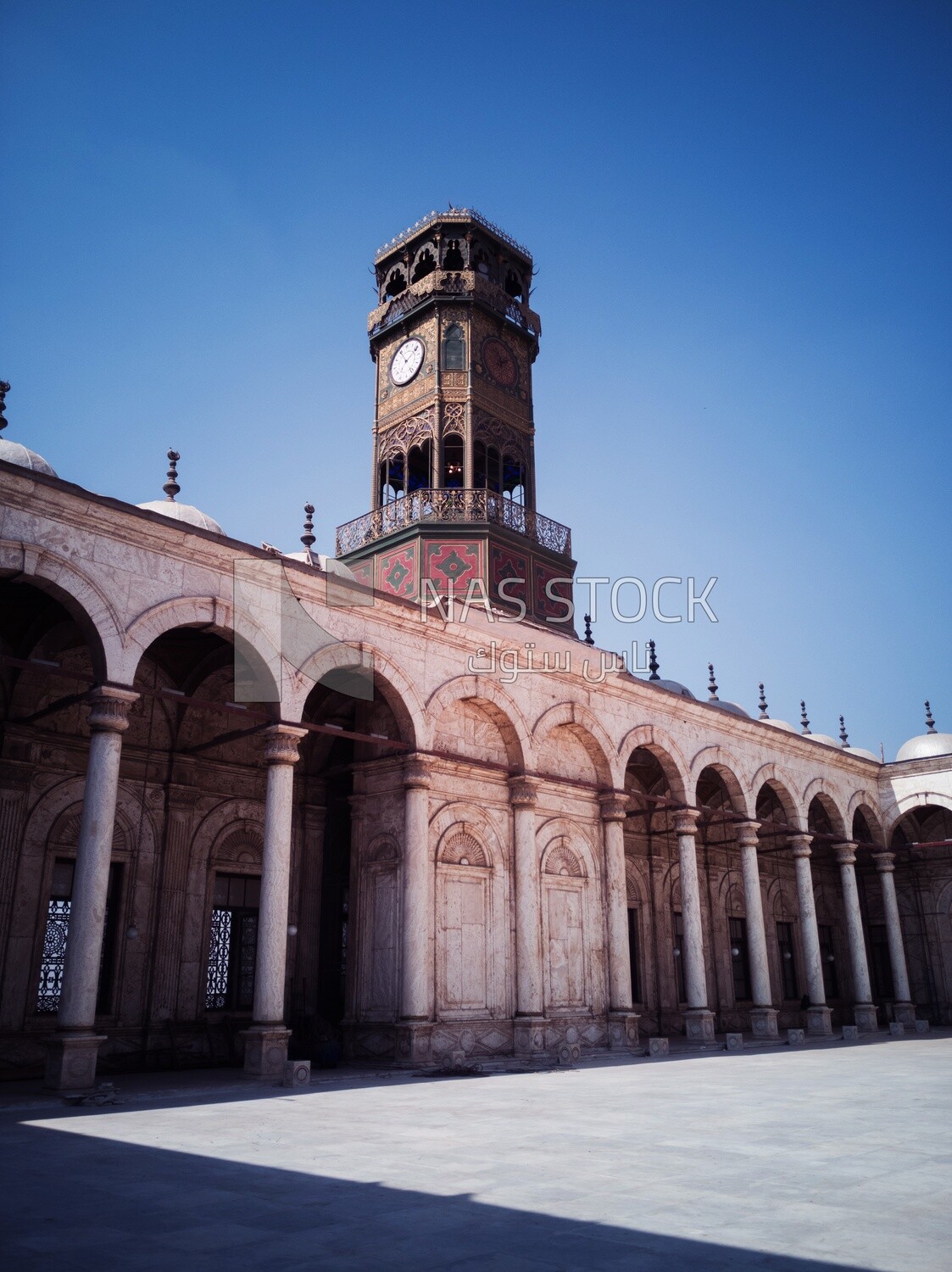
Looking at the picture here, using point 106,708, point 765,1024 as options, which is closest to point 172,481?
point 106,708

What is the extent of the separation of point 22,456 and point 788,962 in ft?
77.4

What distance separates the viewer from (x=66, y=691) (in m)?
15.2

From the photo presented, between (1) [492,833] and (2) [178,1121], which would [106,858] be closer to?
(2) [178,1121]

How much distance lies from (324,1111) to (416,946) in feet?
18.0

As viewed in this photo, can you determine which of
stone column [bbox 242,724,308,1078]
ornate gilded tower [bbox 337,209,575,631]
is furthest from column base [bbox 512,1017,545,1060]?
ornate gilded tower [bbox 337,209,575,631]

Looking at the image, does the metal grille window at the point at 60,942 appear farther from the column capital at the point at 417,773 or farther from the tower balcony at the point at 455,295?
the tower balcony at the point at 455,295

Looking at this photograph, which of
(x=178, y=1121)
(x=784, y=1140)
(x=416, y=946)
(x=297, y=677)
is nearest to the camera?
(x=784, y=1140)

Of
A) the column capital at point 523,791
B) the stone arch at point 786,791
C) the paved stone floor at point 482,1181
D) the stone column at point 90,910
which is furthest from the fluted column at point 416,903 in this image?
the stone arch at point 786,791

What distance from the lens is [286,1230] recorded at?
487 cm

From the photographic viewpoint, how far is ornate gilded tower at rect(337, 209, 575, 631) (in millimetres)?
21703

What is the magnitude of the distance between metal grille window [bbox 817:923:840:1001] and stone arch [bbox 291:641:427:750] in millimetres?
19155

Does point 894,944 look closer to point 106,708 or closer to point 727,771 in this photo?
point 727,771

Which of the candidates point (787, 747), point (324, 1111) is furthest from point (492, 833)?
point (787, 747)

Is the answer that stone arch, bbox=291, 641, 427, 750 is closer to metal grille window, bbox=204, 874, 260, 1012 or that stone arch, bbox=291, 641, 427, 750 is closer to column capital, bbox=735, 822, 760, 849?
metal grille window, bbox=204, 874, 260, 1012
